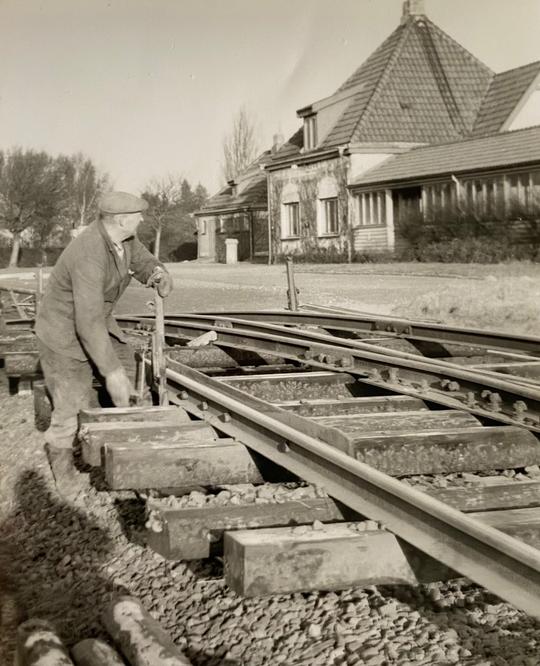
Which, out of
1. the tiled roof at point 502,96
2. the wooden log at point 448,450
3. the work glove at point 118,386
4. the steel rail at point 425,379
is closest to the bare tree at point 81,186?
the tiled roof at point 502,96

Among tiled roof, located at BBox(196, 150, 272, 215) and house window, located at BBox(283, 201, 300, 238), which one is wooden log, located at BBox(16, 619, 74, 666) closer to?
house window, located at BBox(283, 201, 300, 238)

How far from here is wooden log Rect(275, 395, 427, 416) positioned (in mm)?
5148

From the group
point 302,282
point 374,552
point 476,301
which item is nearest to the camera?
point 374,552

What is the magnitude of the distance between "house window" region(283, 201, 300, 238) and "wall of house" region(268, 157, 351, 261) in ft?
0.30

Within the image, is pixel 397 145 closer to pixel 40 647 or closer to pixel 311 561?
pixel 311 561

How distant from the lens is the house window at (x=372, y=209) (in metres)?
28.5

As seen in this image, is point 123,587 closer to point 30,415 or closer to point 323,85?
point 30,415

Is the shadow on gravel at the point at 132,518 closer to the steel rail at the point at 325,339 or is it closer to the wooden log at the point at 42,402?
the wooden log at the point at 42,402

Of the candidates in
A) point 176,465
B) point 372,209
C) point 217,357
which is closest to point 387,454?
point 176,465

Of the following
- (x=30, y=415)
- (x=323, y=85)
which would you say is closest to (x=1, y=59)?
(x=30, y=415)

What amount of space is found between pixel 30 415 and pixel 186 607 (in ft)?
14.0

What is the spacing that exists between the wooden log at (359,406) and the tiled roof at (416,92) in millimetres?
25650

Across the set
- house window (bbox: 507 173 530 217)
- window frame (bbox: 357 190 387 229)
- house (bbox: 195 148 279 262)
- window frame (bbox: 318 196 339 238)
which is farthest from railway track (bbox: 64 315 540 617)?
house (bbox: 195 148 279 262)

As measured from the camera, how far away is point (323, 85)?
→ 117 ft
